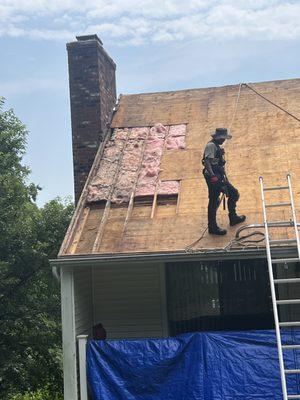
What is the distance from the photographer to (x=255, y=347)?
21.6 feet

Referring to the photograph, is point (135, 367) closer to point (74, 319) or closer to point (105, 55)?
point (74, 319)

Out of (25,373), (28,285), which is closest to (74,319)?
(25,373)

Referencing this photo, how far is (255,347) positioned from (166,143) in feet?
15.4

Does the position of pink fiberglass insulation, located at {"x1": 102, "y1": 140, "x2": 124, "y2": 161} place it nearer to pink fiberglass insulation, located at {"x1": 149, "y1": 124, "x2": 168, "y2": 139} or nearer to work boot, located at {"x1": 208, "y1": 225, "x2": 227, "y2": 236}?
pink fiberglass insulation, located at {"x1": 149, "y1": 124, "x2": 168, "y2": 139}

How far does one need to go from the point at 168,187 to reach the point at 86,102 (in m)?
3.65

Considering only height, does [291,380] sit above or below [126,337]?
below

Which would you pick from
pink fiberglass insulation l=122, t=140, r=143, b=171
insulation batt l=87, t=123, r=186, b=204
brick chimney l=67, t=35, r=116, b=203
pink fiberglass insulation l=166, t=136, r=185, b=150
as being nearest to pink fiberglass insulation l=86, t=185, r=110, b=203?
insulation batt l=87, t=123, r=186, b=204

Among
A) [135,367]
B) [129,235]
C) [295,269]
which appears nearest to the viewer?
[135,367]

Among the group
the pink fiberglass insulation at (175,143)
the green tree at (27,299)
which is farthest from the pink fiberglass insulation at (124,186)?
the green tree at (27,299)

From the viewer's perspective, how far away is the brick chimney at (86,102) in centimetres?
1106

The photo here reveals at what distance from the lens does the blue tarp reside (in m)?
6.48

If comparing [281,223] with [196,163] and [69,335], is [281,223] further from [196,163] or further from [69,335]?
[69,335]

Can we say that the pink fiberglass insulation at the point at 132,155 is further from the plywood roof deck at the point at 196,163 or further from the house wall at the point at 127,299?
the house wall at the point at 127,299

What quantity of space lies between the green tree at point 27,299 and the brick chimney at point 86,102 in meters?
2.57
